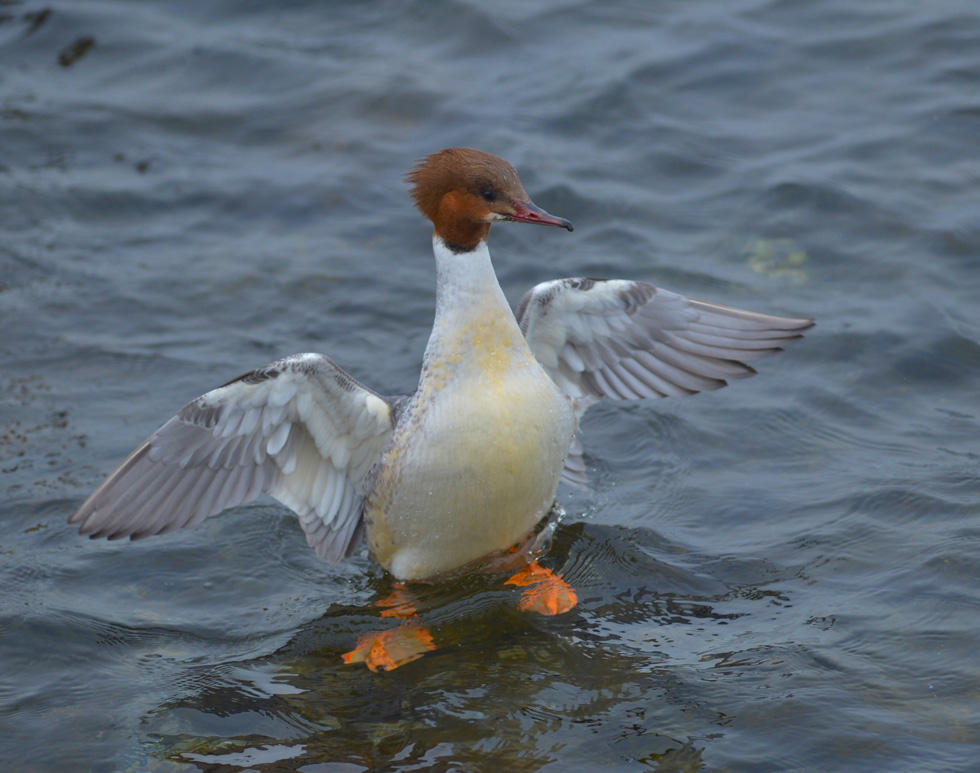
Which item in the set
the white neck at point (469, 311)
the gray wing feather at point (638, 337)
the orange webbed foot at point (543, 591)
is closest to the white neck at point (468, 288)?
the white neck at point (469, 311)

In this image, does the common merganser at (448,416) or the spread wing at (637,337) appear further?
the spread wing at (637,337)

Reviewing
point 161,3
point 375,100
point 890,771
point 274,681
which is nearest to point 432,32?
point 375,100

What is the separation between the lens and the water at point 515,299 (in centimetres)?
494

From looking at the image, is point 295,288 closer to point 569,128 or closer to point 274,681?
point 569,128

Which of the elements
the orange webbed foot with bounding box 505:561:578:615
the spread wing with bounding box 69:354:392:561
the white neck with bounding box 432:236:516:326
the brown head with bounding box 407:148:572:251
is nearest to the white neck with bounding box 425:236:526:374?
the white neck with bounding box 432:236:516:326

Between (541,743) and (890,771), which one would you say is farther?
(541,743)

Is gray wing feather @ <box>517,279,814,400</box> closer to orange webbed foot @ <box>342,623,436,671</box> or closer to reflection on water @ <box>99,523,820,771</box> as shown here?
reflection on water @ <box>99,523,820,771</box>

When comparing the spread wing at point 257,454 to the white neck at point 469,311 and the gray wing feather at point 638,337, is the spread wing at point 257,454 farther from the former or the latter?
the gray wing feather at point 638,337

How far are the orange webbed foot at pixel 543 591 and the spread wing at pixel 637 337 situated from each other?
1.04 meters

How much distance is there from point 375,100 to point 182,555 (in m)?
5.89

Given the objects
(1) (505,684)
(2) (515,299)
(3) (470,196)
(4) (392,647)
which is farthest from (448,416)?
(2) (515,299)

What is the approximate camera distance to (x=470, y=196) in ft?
17.8

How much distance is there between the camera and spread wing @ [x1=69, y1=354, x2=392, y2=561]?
5496mm

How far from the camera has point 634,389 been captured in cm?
616
